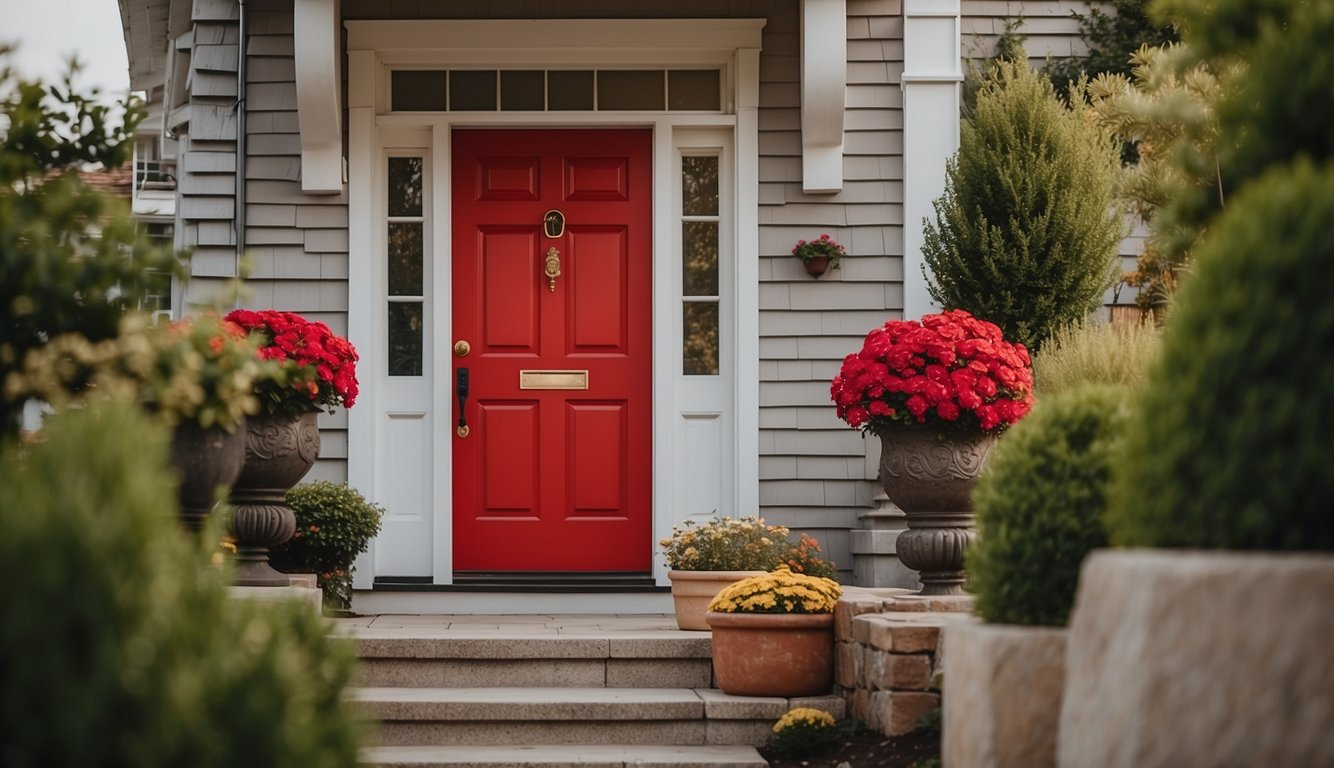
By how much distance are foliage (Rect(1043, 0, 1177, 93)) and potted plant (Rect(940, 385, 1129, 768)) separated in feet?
13.3

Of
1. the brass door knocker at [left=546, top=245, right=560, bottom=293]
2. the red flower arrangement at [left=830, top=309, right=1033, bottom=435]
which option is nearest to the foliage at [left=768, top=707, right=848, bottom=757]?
the red flower arrangement at [left=830, top=309, right=1033, bottom=435]

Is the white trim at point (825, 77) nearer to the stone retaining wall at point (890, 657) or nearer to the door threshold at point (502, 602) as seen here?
the door threshold at point (502, 602)

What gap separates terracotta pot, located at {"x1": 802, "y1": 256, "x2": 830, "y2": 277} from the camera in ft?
21.3

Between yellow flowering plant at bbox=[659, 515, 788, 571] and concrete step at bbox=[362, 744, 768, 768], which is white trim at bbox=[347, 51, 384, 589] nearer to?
yellow flowering plant at bbox=[659, 515, 788, 571]

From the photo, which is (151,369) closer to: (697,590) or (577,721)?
(577,721)

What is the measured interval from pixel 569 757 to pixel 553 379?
2414 millimetres

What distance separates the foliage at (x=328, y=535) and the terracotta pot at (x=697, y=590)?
4.37 feet

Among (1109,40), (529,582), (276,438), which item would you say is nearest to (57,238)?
(276,438)

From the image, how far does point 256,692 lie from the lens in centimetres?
207

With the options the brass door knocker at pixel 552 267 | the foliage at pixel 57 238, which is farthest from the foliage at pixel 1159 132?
the brass door knocker at pixel 552 267

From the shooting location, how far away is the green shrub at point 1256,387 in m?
2.17

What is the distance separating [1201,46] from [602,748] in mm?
2865

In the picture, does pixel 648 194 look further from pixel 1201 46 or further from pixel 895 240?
pixel 1201 46

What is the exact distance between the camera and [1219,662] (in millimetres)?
2047
